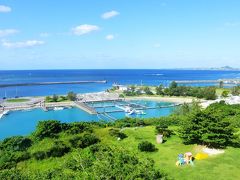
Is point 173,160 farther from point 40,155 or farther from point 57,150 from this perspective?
point 40,155

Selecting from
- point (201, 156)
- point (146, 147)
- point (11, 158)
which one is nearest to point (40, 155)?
point (11, 158)

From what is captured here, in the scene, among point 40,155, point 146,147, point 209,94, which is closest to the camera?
point 146,147

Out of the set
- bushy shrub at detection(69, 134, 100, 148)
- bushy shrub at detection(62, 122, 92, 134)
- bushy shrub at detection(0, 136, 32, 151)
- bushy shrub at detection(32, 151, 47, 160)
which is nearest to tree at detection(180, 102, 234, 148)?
bushy shrub at detection(69, 134, 100, 148)

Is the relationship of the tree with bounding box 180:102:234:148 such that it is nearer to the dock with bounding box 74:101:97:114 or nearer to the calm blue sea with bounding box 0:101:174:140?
the calm blue sea with bounding box 0:101:174:140

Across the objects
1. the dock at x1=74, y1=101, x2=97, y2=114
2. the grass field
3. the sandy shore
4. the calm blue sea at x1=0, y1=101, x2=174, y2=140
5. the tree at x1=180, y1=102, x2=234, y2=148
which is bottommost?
the calm blue sea at x1=0, y1=101, x2=174, y2=140

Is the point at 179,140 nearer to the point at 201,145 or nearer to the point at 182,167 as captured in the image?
the point at 201,145

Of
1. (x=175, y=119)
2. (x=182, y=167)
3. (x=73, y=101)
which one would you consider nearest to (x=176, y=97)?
(x=73, y=101)
